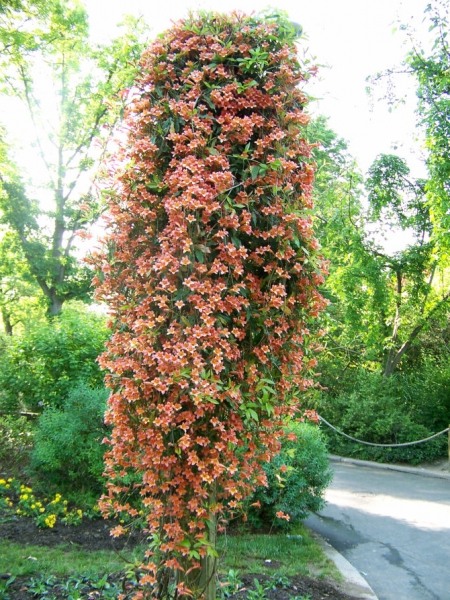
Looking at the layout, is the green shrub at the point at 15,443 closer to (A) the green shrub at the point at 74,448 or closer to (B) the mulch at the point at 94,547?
(A) the green shrub at the point at 74,448

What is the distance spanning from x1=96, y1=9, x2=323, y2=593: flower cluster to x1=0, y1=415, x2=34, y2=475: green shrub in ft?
13.9

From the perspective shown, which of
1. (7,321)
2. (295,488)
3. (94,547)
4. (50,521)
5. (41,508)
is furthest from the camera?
(7,321)

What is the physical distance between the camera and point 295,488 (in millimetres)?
5715

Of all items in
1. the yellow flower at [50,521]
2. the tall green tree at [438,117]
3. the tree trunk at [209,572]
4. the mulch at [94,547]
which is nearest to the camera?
the tree trunk at [209,572]

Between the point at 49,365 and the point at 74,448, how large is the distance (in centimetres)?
209

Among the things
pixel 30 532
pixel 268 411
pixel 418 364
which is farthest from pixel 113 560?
pixel 418 364

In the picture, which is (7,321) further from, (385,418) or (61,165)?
(385,418)

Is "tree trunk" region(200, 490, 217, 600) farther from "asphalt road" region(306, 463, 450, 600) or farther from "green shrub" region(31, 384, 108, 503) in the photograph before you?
"green shrub" region(31, 384, 108, 503)

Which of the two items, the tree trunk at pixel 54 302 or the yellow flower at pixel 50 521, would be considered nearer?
the yellow flower at pixel 50 521

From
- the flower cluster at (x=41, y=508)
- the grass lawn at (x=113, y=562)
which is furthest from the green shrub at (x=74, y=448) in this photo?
the grass lawn at (x=113, y=562)

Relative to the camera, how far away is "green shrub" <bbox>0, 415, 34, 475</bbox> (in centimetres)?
667

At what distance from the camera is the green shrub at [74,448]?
18.6 feet

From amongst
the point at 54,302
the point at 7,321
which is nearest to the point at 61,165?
the point at 54,302

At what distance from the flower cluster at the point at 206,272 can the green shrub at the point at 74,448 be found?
2.86 m
